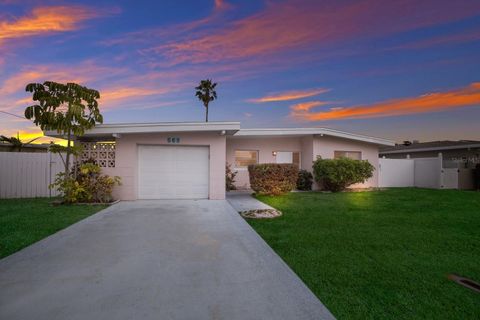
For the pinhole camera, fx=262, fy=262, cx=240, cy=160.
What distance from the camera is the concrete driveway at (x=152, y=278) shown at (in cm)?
254

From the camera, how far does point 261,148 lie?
14.7 m

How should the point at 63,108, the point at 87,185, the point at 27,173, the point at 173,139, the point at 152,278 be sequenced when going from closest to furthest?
1. the point at 152,278
2. the point at 63,108
3. the point at 87,185
4. the point at 173,139
5. the point at 27,173

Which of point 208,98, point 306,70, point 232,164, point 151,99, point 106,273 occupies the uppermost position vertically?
point 208,98

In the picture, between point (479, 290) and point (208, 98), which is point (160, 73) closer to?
point (479, 290)

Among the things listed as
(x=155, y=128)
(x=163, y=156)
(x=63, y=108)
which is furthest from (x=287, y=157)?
(x=63, y=108)

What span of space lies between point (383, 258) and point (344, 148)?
1176cm

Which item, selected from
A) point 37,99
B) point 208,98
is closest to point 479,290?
point 37,99

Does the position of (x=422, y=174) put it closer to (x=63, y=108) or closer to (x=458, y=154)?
(x=458, y=154)

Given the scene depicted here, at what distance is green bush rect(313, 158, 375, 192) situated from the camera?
12656 mm

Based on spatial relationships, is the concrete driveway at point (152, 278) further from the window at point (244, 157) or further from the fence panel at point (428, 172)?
the fence panel at point (428, 172)

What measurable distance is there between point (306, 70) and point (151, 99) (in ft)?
24.1

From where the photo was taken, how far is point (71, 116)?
28.5 feet

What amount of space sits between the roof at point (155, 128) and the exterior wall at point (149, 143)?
53cm

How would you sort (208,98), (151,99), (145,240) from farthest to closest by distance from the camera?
(208,98) → (151,99) → (145,240)
